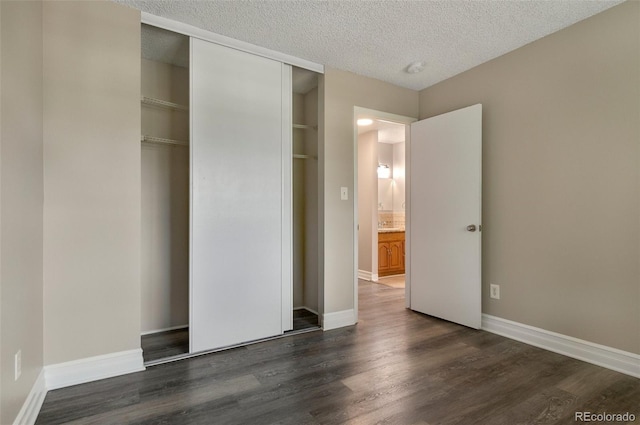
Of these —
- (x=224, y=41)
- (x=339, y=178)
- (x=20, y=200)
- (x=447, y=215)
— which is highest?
(x=224, y=41)

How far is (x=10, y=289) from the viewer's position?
1485 mm

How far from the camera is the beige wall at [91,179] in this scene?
6.79 ft

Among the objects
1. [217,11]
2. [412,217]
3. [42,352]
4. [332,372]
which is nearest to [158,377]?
[42,352]

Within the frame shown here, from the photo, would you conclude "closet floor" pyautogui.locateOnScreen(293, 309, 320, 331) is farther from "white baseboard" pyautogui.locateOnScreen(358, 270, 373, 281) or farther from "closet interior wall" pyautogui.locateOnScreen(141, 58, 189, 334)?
"white baseboard" pyautogui.locateOnScreen(358, 270, 373, 281)

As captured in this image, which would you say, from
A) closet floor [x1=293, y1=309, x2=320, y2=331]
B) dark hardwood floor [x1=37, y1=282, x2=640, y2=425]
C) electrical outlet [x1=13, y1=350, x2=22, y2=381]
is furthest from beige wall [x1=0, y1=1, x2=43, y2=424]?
closet floor [x1=293, y1=309, x2=320, y2=331]

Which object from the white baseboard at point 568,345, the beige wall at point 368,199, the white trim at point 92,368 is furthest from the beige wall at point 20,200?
the beige wall at point 368,199

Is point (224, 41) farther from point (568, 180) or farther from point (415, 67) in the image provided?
point (568, 180)

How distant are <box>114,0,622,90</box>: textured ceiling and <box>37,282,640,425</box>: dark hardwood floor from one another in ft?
8.43

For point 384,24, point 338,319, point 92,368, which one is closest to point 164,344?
point 92,368

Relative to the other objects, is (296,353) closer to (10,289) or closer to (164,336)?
(164,336)

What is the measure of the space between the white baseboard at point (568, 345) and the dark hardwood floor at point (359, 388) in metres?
0.08

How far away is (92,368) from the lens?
215cm

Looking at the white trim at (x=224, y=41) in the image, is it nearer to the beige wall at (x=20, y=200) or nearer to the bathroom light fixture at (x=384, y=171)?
the beige wall at (x=20, y=200)

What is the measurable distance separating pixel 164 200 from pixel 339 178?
174 centimetres
